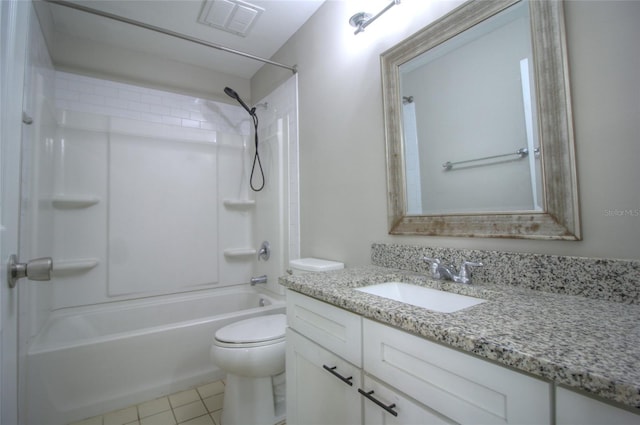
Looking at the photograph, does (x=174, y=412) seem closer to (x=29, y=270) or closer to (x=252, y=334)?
(x=252, y=334)

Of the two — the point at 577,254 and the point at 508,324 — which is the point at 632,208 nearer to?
the point at 577,254

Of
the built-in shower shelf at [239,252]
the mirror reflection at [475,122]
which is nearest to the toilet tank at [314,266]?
the mirror reflection at [475,122]

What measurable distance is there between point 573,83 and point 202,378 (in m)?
2.37

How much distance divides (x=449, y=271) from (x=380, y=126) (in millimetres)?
769

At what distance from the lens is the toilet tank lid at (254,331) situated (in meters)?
1.43

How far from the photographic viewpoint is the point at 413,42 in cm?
125

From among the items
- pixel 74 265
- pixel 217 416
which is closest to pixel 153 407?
pixel 217 416

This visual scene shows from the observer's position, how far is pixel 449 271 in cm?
104

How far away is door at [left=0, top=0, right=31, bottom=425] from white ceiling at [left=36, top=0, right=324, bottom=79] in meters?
1.26

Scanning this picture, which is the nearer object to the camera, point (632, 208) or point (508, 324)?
point (508, 324)

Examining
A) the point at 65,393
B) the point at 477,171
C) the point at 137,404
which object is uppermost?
the point at 477,171

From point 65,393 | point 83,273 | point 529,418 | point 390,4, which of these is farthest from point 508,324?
point 83,273

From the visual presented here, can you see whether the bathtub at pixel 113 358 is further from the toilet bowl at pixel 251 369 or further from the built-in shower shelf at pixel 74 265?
the toilet bowl at pixel 251 369

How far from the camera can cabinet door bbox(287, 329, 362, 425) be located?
0.83 metres
